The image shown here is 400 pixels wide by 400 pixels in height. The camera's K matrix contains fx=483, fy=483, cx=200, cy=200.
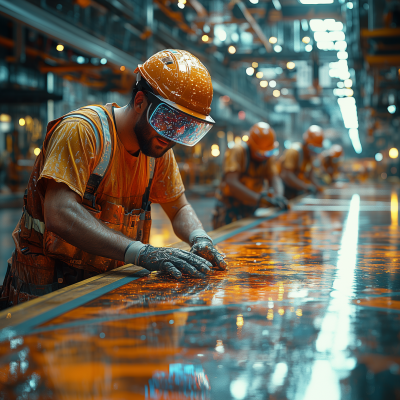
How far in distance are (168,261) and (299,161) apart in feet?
21.3

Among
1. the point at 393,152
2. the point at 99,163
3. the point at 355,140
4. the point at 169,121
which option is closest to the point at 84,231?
the point at 99,163

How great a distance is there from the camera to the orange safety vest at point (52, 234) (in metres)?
1.88

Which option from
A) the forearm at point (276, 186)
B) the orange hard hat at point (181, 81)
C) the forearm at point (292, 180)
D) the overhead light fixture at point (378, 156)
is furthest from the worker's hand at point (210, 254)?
the overhead light fixture at point (378, 156)

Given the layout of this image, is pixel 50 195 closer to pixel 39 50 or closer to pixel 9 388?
pixel 9 388

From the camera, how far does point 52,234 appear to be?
1.85 metres

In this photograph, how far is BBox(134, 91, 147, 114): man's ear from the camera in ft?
6.50

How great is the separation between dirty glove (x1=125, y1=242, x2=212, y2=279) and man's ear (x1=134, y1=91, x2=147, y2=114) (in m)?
0.58

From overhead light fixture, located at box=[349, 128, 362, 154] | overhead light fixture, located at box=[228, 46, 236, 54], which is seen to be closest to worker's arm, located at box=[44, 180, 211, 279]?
overhead light fixture, located at box=[228, 46, 236, 54]

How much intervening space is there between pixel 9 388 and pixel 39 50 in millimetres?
10155

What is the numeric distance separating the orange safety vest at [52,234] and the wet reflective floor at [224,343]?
1.35ft

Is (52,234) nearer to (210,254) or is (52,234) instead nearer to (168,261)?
(168,261)

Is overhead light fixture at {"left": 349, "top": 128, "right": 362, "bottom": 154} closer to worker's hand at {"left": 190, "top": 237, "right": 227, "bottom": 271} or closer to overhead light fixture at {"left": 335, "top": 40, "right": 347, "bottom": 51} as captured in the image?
overhead light fixture at {"left": 335, "top": 40, "right": 347, "bottom": 51}

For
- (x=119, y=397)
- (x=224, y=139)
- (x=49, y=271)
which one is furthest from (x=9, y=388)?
(x=224, y=139)

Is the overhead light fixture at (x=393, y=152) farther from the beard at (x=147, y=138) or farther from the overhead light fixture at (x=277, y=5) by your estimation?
the beard at (x=147, y=138)
